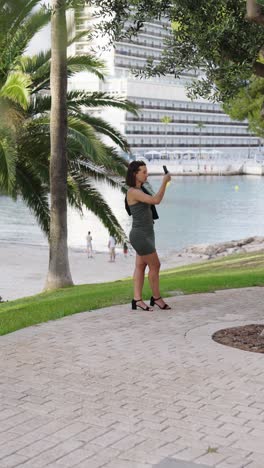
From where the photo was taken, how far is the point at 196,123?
146 m

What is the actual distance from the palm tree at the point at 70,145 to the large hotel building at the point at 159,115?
108 meters

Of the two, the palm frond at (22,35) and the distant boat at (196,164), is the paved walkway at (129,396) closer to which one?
the palm frond at (22,35)

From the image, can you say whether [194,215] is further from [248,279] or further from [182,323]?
[182,323]

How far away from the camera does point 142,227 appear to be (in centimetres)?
802

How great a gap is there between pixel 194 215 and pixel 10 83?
51.0 m

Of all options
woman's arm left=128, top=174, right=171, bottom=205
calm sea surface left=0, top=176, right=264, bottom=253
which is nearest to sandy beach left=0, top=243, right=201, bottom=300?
calm sea surface left=0, top=176, right=264, bottom=253

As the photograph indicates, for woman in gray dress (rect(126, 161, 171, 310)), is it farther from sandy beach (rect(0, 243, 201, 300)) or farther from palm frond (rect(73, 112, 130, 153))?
sandy beach (rect(0, 243, 201, 300))

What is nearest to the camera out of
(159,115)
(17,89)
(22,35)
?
(17,89)

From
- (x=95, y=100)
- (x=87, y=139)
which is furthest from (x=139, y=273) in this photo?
(x=95, y=100)

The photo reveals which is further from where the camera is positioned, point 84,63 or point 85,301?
point 84,63

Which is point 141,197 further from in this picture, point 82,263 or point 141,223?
point 82,263

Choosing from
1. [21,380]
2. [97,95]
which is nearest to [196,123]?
[97,95]

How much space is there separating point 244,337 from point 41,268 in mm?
23484

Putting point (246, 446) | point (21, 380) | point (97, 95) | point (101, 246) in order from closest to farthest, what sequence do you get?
point (246, 446) → point (21, 380) → point (97, 95) → point (101, 246)
